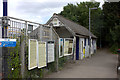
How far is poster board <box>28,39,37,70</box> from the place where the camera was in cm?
597

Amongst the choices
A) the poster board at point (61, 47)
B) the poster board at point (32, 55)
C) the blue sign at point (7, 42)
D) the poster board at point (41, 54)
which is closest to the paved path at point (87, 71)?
the poster board at point (61, 47)

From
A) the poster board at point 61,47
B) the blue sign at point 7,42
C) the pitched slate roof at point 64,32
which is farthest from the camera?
the pitched slate roof at point 64,32

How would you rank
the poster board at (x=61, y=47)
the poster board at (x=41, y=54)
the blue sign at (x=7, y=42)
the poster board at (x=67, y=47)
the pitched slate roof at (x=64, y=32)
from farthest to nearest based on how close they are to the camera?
1. the pitched slate roof at (x=64, y=32)
2. the poster board at (x=67, y=47)
3. the poster board at (x=61, y=47)
4. the poster board at (x=41, y=54)
5. the blue sign at (x=7, y=42)

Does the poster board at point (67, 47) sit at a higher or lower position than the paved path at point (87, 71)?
higher

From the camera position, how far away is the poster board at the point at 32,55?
235 inches

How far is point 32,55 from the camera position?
20.1ft

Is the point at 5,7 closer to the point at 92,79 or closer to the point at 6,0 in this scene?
the point at 6,0

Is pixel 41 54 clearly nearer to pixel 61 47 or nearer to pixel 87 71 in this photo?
pixel 61 47

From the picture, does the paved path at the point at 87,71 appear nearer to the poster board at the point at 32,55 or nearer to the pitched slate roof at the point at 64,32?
the poster board at the point at 32,55

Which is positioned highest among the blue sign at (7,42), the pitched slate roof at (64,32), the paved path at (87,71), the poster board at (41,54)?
the pitched slate roof at (64,32)

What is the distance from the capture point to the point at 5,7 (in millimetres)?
5094

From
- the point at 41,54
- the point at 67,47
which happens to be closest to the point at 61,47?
the point at 67,47

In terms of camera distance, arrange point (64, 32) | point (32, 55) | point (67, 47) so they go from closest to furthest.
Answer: point (32, 55), point (67, 47), point (64, 32)

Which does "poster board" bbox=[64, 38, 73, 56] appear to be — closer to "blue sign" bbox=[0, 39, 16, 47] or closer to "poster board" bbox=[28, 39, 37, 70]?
"poster board" bbox=[28, 39, 37, 70]
